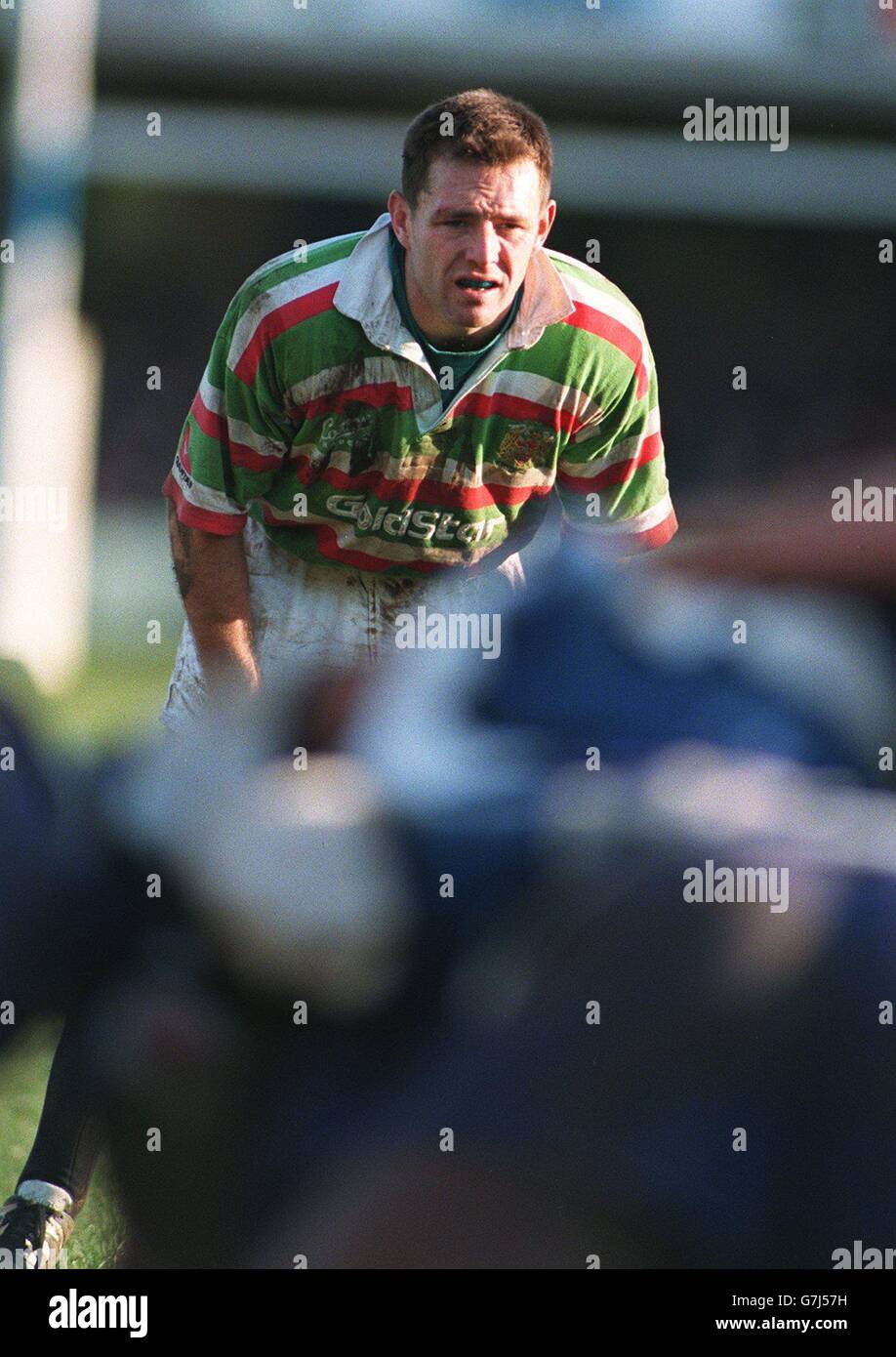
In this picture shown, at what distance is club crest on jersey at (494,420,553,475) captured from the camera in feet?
7.84

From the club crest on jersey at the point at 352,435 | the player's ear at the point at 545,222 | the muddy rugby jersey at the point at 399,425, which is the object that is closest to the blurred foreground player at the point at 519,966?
the muddy rugby jersey at the point at 399,425

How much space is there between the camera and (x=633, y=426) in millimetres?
2441

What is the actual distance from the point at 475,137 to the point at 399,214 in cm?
17

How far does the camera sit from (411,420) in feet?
7.82

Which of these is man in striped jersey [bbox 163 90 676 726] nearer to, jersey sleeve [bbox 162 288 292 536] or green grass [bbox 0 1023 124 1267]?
jersey sleeve [bbox 162 288 292 536]

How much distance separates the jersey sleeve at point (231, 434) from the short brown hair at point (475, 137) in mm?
339

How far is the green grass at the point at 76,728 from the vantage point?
2.50m

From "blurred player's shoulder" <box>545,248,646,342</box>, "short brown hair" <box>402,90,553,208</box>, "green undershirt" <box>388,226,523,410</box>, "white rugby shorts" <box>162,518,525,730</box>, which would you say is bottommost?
"white rugby shorts" <box>162,518,525,730</box>

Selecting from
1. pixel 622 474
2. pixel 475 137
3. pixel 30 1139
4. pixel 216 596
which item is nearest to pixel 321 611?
pixel 216 596

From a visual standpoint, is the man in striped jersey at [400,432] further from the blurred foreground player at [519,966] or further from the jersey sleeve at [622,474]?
the blurred foreground player at [519,966]

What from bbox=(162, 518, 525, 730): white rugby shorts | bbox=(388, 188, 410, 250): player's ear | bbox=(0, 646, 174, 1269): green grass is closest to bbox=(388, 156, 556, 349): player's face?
bbox=(388, 188, 410, 250): player's ear
